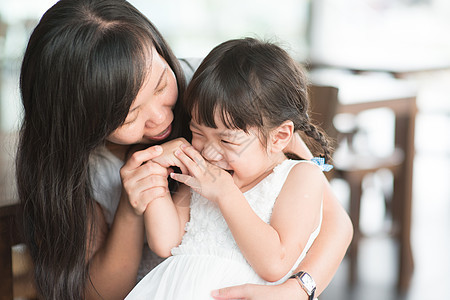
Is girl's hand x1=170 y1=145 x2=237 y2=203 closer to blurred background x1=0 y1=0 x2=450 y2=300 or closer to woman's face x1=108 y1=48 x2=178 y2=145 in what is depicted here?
woman's face x1=108 y1=48 x2=178 y2=145

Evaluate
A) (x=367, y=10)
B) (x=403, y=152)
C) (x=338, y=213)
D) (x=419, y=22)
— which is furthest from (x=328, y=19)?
(x=338, y=213)

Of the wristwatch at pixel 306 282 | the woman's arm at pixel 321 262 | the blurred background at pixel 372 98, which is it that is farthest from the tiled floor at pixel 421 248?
the wristwatch at pixel 306 282

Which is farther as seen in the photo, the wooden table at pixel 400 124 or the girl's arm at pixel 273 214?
the wooden table at pixel 400 124

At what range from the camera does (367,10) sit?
200 inches

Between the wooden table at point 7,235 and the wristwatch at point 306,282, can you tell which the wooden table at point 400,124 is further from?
the wooden table at point 7,235

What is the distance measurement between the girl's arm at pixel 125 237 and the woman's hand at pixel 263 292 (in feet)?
0.76

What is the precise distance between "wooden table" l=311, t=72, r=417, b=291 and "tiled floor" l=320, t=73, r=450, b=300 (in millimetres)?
79

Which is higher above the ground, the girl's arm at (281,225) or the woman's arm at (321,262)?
the girl's arm at (281,225)

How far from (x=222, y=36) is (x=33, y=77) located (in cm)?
385

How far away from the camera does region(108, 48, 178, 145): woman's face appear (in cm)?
103

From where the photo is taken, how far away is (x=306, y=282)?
3.46 feet

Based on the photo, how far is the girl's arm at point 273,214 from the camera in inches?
39.3

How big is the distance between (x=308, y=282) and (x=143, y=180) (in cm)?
38

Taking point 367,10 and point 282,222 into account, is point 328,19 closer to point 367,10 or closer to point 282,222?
point 367,10
